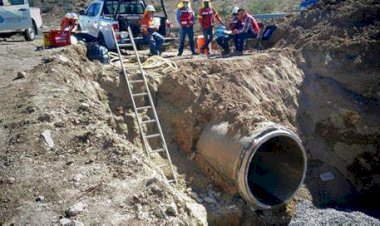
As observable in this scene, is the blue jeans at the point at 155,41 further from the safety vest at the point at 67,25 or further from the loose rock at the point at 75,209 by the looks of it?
the loose rock at the point at 75,209

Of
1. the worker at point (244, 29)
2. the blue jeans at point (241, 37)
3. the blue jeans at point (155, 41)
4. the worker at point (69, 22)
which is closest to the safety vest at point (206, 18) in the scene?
the worker at point (244, 29)

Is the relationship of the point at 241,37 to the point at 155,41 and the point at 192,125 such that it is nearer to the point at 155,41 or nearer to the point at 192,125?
the point at 155,41

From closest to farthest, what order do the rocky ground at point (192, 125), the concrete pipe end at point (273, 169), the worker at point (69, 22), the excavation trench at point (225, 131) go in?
the rocky ground at point (192, 125) < the concrete pipe end at point (273, 169) < the excavation trench at point (225, 131) < the worker at point (69, 22)

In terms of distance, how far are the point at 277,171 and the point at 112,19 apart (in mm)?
6470

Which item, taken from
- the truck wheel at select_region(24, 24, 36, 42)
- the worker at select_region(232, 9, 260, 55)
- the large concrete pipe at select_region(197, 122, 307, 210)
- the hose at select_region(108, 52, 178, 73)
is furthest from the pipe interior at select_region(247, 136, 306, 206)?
the truck wheel at select_region(24, 24, 36, 42)

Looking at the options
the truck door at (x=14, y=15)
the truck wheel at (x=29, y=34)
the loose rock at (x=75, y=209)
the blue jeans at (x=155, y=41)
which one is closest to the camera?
the loose rock at (x=75, y=209)

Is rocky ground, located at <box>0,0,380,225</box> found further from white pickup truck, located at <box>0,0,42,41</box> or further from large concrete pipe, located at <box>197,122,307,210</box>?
white pickup truck, located at <box>0,0,42,41</box>

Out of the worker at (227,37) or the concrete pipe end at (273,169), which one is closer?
the concrete pipe end at (273,169)

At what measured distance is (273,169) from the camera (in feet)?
28.9

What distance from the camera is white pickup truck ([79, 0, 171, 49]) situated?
11.3 metres

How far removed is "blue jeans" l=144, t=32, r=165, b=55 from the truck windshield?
4.91 feet

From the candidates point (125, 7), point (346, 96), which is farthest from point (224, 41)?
point (346, 96)

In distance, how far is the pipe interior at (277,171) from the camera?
311 inches

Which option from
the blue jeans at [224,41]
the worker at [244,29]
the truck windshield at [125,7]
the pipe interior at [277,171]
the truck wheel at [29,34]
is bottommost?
the pipe interior at [277,171]
